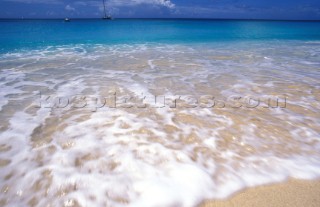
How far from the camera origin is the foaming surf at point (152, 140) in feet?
7.34

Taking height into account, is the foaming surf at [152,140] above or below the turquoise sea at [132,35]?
below

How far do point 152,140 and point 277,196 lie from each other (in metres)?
1.68

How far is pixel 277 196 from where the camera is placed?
6.86 feet

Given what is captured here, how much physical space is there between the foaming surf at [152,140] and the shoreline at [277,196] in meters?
0.09

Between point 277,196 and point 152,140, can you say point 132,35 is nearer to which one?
point 152,140

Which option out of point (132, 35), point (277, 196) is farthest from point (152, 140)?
point (132, 35)

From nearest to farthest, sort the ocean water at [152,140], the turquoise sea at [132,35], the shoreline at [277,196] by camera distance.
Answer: the shoreline at [277,196]
the ocean water at [152,140]
the turquoise sea at [132,35]

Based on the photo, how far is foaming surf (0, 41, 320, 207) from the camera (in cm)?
224

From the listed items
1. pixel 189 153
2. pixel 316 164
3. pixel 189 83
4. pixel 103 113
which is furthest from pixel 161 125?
pixel 189 83

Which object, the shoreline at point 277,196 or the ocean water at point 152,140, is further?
the ocean water at point 152,140

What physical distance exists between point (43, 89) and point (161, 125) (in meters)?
3.71

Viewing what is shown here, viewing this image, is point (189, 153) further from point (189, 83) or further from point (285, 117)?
point (189, 83)

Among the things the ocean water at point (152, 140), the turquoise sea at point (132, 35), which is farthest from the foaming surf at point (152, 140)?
the turquoise sea at point (132, 35)

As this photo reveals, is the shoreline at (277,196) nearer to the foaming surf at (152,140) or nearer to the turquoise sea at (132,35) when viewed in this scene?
the foaming surf at (152,140)
